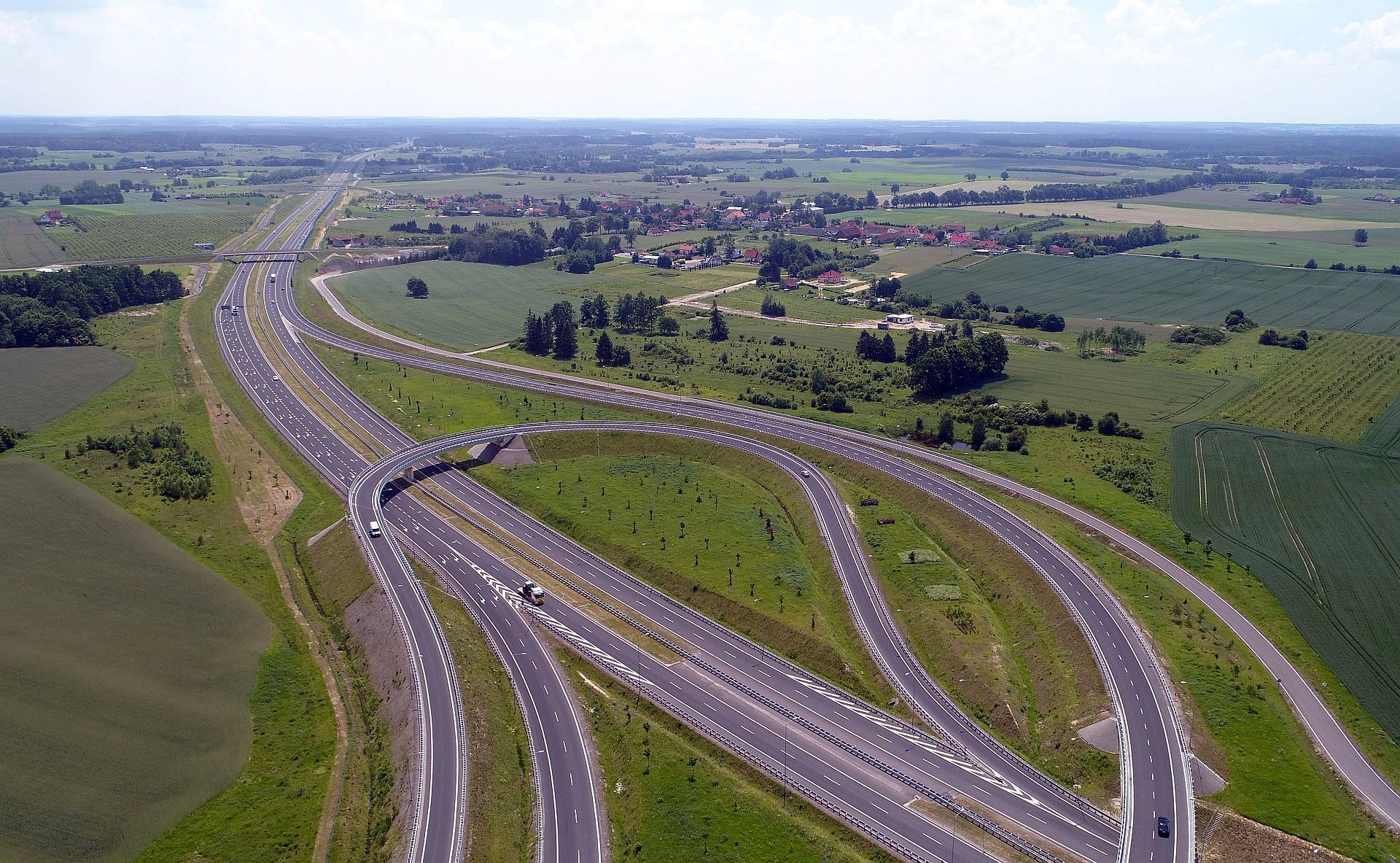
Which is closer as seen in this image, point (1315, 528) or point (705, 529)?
point (1315, 528)

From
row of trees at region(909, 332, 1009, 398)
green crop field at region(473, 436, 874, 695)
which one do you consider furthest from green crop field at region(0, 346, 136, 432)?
row of trees at region(909, 332, 1009, 398)

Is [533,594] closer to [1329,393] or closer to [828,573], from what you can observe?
[828,573]

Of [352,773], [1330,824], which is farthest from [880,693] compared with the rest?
[352,773]

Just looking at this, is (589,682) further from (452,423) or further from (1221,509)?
(1221,509)

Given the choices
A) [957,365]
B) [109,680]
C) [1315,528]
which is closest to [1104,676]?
[1315,528]

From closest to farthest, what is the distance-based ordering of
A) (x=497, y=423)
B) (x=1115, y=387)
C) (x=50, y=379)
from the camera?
(x=497, y=423) → (x=50, y=379) → (x=1115, y=387)

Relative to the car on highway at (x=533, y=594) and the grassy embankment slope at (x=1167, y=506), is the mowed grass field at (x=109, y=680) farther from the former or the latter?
the grassy embankment slope at (x=1167, y=506)

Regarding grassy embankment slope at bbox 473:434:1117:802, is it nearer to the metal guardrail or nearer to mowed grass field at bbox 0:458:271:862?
the metal guardrail
